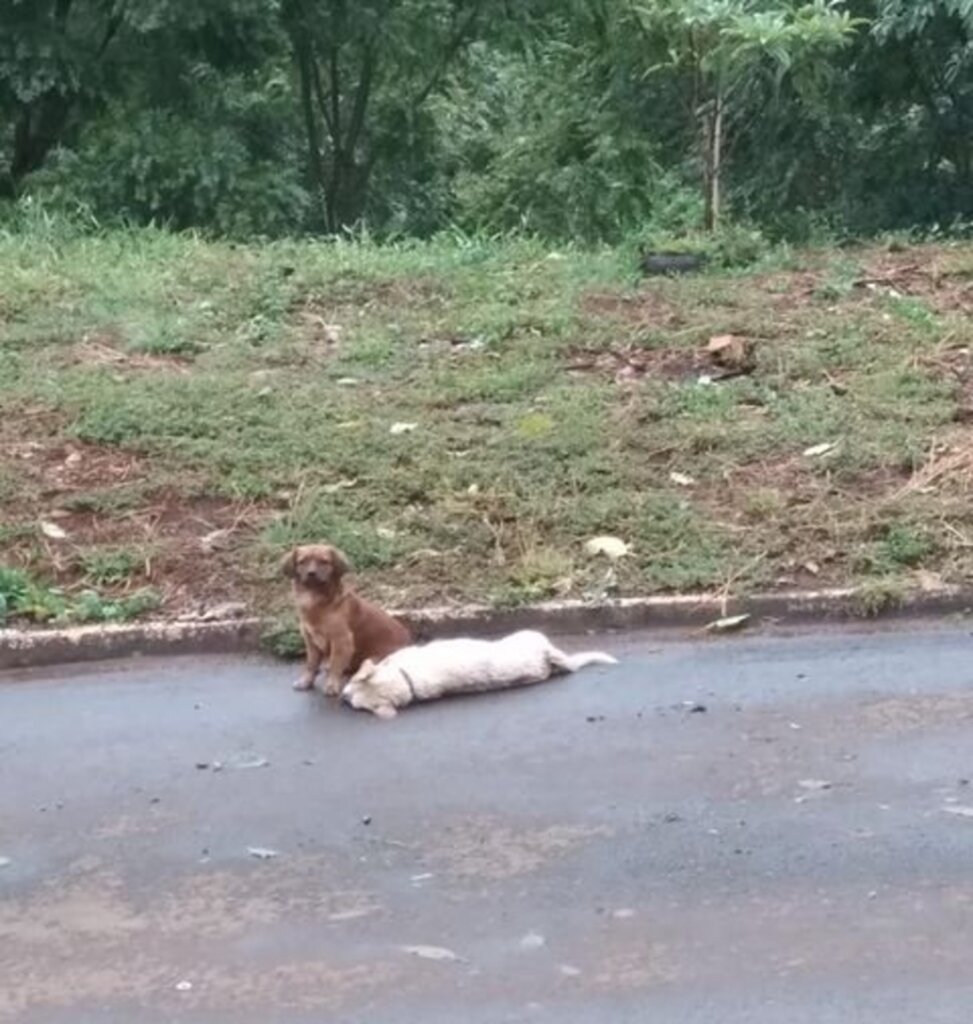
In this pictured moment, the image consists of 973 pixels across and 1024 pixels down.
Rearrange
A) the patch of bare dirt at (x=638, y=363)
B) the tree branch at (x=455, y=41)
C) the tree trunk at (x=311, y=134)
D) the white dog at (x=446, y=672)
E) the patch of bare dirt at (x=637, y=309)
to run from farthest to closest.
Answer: the tree trunk at (x=311, y=134) → the tree branch at (x=455, y=41) → the patch of bare dirt at (x=637, y=309) → the patch of bare dirt at (x=638, y=363) → the white dog at (x=446, y=672)

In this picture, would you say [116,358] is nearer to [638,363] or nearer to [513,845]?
[638,363]

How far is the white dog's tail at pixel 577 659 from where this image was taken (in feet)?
22.4

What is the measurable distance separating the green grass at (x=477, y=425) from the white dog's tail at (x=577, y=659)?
50 centimetres

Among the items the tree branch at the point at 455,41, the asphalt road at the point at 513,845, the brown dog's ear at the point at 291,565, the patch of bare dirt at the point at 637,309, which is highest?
the tree branch at the point at 455,41

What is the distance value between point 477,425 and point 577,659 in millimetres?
2577

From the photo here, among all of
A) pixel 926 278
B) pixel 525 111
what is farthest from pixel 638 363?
pixel 525 111

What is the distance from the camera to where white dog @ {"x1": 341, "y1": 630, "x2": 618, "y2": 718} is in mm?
6586

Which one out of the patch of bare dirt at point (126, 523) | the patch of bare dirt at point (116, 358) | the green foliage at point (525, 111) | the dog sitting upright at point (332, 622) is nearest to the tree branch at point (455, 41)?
the green foliage at point (525, 111)

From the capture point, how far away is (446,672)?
6.61m

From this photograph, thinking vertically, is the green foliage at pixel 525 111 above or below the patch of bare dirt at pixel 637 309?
above

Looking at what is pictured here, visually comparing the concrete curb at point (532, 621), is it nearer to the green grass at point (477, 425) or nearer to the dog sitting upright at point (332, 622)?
the green grass at point (477, 425)

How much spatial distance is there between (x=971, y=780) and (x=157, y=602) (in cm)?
340

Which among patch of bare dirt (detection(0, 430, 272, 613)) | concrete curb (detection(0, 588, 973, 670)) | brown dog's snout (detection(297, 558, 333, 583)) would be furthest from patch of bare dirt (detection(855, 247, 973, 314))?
brown dog's snout (detection(297, 558, 333, 583))

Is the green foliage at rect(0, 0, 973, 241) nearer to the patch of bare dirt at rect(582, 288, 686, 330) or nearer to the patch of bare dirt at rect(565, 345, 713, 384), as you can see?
the patch of bare dirt at rect(582, 288, 686, 330)
